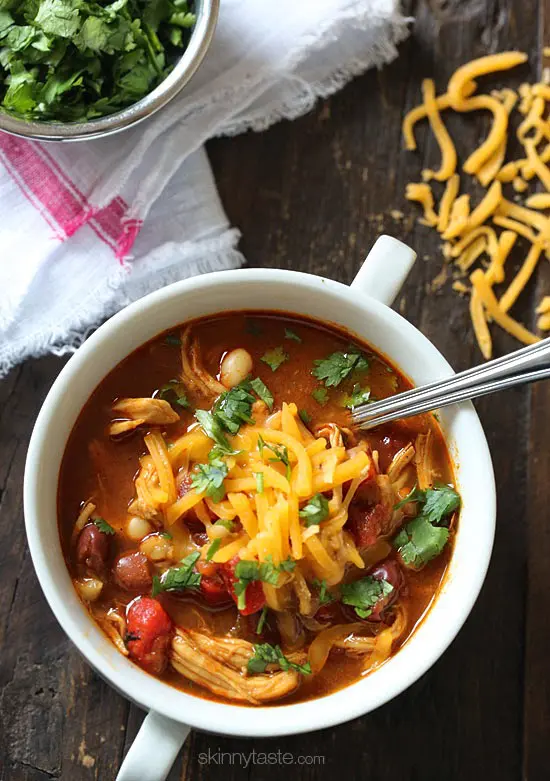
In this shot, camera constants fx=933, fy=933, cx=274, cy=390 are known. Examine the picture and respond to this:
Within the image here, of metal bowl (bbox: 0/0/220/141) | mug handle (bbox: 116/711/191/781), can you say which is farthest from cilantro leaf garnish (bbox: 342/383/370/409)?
metal bowl (bbox: 0/0/220/141)

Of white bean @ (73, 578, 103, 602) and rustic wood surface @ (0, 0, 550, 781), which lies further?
rustic wood surface @ (0, 0, 550, 781)

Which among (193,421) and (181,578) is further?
(193,421)

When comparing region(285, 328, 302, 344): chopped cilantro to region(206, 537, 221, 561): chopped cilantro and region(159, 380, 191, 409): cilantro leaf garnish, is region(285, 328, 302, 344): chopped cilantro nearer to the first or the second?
region(159, 380, 191, 409): cilantro leaf garnish

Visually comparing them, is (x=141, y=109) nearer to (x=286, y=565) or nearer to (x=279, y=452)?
→ (x=279, y=452)

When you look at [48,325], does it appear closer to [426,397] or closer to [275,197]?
[275,197]

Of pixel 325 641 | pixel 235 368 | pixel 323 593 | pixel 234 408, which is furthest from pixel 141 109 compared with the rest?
pixel 325 641

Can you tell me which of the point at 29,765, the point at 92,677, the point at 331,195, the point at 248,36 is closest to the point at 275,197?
the point at 331,195

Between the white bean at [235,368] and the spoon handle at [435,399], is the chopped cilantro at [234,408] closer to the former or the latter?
the white bean at [235,368]
